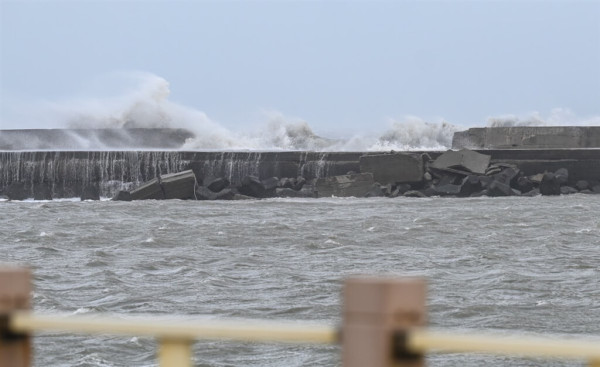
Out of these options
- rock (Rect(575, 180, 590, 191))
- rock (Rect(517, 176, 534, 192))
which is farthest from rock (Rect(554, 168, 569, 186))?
rock (Rect(517, 176, 534, 192))

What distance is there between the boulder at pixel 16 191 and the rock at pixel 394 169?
897cm

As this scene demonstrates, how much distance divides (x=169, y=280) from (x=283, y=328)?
1039 centimetres

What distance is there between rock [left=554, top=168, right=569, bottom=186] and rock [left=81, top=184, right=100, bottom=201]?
11.7m

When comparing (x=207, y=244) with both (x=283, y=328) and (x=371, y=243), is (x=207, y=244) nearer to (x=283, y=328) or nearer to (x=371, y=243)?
(x=371, y=243)

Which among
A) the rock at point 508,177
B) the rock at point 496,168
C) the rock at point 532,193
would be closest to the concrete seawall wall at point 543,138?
the rock at point 496,168

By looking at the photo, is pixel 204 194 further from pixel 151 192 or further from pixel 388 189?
pixel 388 189

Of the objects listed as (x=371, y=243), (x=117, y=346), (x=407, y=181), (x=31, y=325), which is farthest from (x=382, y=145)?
(x=31, y=325)

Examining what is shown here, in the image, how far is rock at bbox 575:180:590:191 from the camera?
3061cm

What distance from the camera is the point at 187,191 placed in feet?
96.3

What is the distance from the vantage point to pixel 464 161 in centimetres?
3122

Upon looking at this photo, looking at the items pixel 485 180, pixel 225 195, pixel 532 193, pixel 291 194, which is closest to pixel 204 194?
pixel 225 195

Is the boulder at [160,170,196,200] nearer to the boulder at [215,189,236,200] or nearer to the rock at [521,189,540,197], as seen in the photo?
the boulder at [215,189,236,200]

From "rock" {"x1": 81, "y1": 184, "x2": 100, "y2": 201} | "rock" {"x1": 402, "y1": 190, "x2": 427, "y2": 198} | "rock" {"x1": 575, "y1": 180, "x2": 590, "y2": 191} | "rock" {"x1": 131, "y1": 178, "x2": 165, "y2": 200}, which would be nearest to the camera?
"rock" {"x1": 131, "y1": 178, "x2": 165, "y2": 200}

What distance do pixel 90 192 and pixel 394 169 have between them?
796 cm
